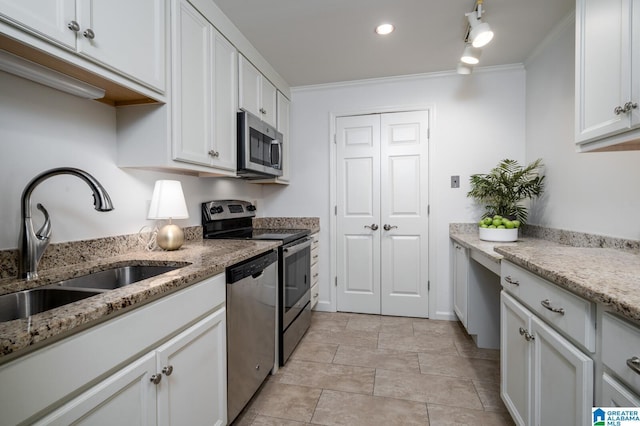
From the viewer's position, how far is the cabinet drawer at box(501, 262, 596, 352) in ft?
2.90

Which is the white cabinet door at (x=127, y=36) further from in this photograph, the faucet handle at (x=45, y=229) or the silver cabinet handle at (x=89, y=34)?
the faucet handle at (x=45, y=229)

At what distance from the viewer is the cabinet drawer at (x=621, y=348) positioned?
2.33 ft

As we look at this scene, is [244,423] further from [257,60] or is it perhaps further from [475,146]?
[475,146]

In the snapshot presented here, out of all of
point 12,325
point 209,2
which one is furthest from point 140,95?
point 12,325

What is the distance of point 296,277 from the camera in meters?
2.38

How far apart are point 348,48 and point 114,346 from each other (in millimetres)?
2527

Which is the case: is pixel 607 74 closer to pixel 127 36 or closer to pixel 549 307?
pixel 549 307

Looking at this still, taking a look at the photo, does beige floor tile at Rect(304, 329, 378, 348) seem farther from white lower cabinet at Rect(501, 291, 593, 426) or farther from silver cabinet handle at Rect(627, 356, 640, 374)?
silver cabinet handle at Rect(627, 356, 640, 374)

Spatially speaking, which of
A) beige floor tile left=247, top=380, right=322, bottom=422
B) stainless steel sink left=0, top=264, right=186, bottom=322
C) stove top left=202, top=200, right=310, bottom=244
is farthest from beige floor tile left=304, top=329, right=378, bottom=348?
stainless steel sink left=0, top=264, right=186, bottom=322

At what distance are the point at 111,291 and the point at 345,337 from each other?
2079mm

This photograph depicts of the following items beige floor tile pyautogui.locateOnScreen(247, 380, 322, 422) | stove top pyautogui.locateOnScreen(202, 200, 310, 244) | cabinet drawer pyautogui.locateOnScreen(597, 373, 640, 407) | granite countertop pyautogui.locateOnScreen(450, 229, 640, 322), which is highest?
stove top pyautogui.locateOnScreen(202, 200, 310, 244)

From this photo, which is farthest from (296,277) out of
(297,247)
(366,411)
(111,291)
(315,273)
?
(111,291)

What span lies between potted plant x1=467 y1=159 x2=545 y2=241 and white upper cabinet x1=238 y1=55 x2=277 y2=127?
6.58 feet

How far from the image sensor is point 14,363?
23.0 inches
